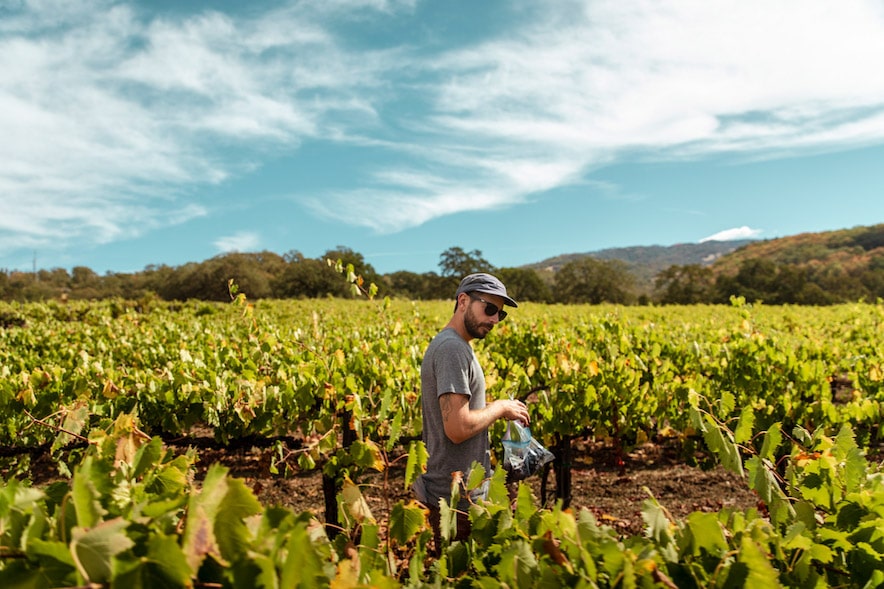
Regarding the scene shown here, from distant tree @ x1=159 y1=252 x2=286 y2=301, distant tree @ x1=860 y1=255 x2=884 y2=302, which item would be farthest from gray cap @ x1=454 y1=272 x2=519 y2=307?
distant tree @ x1=860 y1=255 x2=884 y2=302

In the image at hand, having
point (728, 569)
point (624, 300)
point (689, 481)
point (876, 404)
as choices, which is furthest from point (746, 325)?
point (624, 300)

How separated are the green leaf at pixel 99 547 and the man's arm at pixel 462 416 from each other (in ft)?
6.07

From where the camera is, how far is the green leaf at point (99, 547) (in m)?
0.94

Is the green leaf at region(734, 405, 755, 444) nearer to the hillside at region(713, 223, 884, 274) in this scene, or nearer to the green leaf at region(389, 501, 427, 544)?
the green leaf at region(389, 501, 427, 544)

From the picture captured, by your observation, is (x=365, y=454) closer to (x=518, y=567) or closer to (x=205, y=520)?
(x=518, y=567)

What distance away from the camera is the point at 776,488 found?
1816 mm

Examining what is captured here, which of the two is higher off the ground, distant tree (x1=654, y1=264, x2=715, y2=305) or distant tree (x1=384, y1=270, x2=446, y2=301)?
distant tree (x1=384, y1=270, x2=446, y2=301)

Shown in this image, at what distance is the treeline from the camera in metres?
55.3

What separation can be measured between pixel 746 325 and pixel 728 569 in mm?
5722

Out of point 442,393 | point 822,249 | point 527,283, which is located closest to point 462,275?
point 527,283

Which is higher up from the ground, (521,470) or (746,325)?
(746,325)

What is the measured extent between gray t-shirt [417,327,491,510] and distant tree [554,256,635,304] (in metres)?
72.0

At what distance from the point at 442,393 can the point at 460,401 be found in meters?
0.09

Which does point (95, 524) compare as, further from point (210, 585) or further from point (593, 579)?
point (593, 579)
